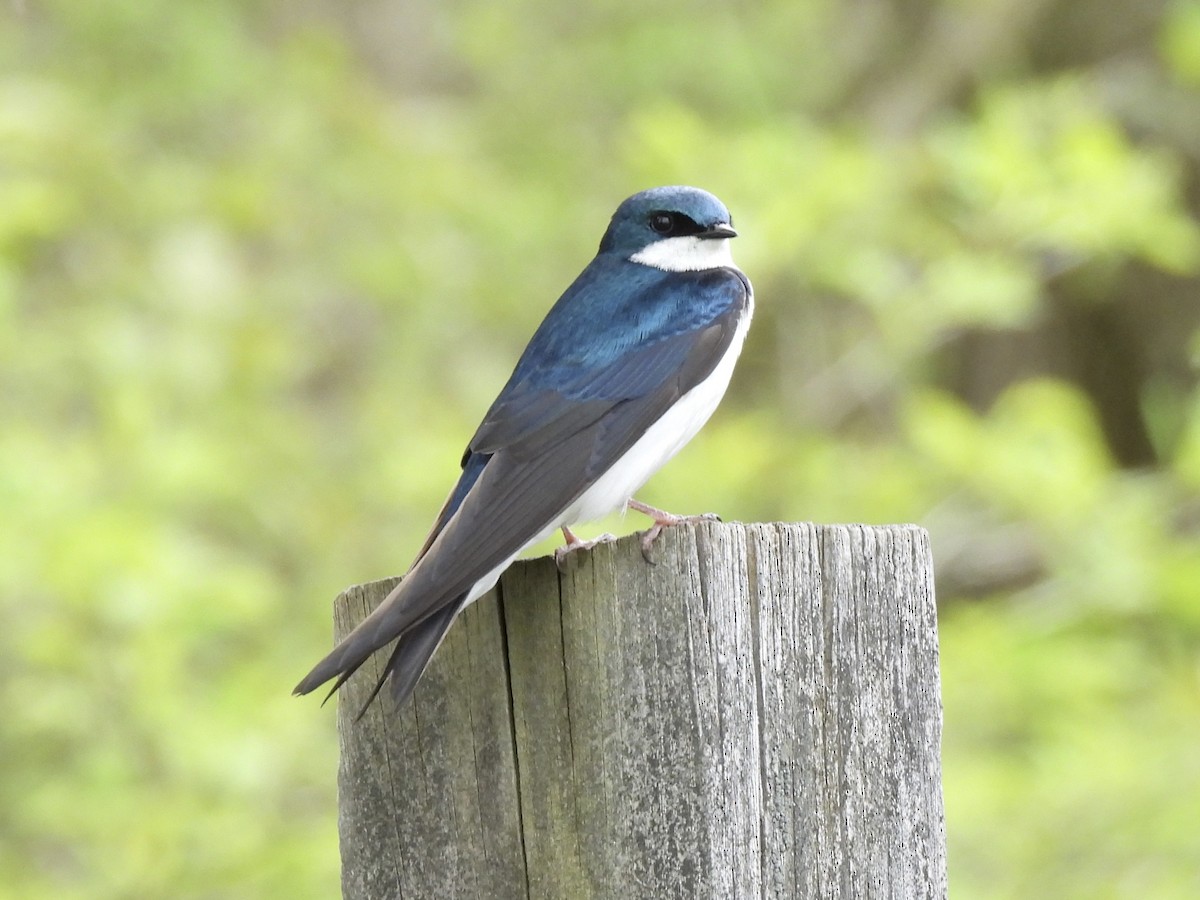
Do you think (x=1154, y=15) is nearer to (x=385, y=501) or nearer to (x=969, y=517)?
(x=969, y=517)

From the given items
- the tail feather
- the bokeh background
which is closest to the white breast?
the tail feather

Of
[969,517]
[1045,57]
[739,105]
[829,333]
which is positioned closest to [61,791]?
[969,517]

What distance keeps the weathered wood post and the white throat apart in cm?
151

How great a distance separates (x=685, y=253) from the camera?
10.8ft

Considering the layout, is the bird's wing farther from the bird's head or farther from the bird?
the bird's head

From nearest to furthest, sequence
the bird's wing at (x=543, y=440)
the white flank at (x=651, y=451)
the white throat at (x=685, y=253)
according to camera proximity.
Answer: the bird's wing at (x=543, y=440), the white flank at (x=651, y=451), the white throat at (x=685, y=253)

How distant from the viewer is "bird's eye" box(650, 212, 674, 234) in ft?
10.9

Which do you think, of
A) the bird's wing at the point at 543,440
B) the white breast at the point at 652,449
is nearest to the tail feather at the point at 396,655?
the bird's wing at the point at 543,440

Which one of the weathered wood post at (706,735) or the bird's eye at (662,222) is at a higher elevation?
the bird's eye at (662,222)

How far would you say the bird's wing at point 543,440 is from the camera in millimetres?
1882

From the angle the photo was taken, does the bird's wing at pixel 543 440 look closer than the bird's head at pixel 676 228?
Yes

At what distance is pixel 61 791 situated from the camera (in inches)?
169

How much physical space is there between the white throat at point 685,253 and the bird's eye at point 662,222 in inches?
1.1

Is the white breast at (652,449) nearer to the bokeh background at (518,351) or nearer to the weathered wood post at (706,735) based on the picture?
the weathered wood post at (706,735)
